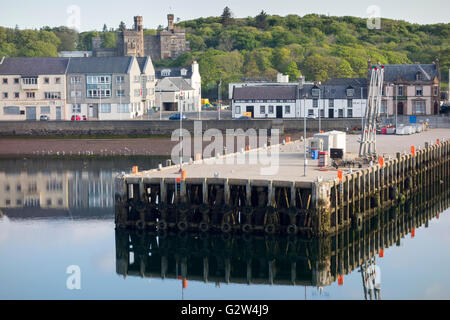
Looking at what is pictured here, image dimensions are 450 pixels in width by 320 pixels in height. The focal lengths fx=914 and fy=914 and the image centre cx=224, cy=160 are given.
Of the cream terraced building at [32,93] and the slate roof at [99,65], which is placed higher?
the slate roof at [99,65]

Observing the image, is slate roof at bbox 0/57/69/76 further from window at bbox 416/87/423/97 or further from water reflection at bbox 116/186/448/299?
water reflection at bbox 116/186/448/299

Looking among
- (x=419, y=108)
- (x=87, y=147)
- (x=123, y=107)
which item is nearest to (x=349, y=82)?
(x=419, y=108)

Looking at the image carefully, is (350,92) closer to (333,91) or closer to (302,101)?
(333,91)

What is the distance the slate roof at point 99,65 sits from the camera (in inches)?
4685

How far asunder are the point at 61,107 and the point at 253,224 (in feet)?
235

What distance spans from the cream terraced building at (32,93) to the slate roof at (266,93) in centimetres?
2453

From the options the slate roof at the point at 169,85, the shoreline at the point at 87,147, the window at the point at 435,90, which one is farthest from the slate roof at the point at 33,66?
the window at the point at 435,90

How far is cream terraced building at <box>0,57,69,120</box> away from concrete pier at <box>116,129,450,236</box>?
60551 millimetres

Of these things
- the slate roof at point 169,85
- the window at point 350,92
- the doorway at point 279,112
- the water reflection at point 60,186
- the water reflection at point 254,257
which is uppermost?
the slate roof at point 169,85

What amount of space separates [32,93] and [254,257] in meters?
75.7

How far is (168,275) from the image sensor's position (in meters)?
45.8

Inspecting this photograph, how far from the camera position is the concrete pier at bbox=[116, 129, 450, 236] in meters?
50.2

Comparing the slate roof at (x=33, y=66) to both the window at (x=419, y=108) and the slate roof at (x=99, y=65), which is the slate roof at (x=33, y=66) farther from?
the window at (x=419, y=108)
